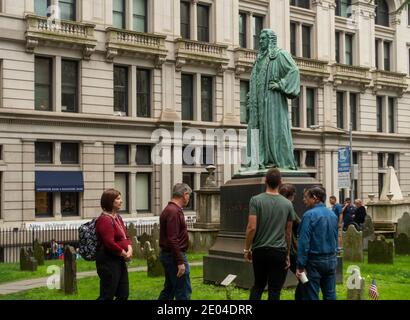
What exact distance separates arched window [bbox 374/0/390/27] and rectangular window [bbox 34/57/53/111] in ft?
85.3

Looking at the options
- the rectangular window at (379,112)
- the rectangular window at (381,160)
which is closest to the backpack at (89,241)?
the rectangular window at (381,160)

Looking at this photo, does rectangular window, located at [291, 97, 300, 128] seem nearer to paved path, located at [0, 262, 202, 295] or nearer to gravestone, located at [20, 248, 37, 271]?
paved path, located at [0, 262, 202, 295]

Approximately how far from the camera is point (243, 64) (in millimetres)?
36562

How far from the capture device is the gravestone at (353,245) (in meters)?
18.6

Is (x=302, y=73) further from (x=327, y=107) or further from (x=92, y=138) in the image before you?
(x=92, y=138)

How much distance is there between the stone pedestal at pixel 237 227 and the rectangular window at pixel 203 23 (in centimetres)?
2321

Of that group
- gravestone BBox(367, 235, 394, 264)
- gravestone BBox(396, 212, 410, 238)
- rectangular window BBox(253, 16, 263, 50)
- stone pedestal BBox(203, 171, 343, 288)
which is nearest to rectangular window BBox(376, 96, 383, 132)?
rectangular window BBox(253, 16, 263, 50)

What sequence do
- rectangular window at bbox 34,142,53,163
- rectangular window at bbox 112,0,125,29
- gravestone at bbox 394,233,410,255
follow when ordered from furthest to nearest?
rectangular window at bbox 112,0,125,29, rectangular window at bbox 34,142,53,163, gravestone at bbox 394,233,410,255

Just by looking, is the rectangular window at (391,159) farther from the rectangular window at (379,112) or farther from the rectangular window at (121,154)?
the rectangular window at (121,154)

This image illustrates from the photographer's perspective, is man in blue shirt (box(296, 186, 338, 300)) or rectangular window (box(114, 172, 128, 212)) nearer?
man in blue shirt (box(296, 186, 338, 300))

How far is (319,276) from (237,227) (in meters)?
4.57

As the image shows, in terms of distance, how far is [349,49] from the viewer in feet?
145

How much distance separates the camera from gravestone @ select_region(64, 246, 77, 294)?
1334 cm

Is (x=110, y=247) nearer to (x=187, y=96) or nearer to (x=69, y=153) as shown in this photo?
(x=69, y=153)
